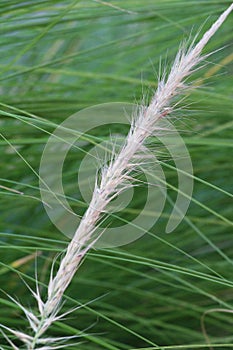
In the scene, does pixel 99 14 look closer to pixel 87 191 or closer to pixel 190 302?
pixel 87 191

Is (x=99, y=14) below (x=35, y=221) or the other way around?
the other way around

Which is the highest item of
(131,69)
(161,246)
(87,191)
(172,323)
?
(131,69)

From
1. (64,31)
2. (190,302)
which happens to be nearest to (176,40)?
(64,31)

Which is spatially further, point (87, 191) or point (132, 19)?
point (132, 19)

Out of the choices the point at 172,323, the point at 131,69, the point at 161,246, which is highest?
the point at 131,69

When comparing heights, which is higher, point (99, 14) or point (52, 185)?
point (99, 14)

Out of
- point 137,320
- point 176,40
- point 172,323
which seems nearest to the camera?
point 137,320

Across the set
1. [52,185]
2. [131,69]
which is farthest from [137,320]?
[131,69]

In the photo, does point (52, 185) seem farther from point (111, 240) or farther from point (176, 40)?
point (176, 40)

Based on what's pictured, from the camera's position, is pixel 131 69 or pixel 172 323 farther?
pixel 131 69

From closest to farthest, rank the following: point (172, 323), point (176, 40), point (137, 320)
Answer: point (137, 320)
point (172, 323)
point (176, 40)
